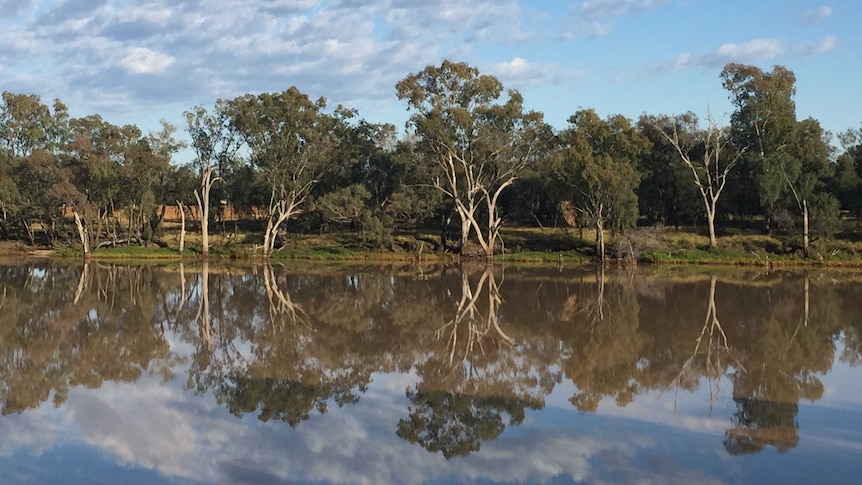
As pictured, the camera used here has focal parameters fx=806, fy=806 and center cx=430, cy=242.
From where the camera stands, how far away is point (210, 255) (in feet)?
147

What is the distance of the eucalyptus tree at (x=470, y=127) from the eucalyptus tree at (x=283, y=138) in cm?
620

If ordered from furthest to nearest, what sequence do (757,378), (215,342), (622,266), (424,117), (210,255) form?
1. (210,255)
2. (424,117)
3. (622,266)
4. (215,342)
5. (757,378)

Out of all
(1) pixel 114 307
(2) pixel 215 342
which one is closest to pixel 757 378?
(2) pixel 215 342

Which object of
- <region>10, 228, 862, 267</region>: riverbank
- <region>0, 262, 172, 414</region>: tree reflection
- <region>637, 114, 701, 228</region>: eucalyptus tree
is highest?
<region>637, 114, 701, 228</region>: eucalyptus tree

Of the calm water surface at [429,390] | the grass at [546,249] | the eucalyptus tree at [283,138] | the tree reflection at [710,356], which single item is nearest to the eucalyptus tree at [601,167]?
the grass at [546,249]

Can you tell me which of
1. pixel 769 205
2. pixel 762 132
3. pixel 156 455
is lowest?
pixel 156 455

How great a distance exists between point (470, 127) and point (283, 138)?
10.8 meters

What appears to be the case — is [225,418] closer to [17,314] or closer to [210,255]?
[17,314]

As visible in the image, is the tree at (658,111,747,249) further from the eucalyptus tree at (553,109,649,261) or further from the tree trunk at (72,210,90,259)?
the tree trunk at (72,210,90,259)

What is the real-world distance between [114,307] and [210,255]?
23.8 m

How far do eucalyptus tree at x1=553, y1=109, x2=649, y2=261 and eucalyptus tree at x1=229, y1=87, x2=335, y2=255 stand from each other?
541 inches

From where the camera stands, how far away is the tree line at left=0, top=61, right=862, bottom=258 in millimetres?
41531

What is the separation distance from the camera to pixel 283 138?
147 feet

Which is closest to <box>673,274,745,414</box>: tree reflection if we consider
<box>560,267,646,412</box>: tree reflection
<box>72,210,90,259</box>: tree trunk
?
<box>560,267,646,412</box>: tree reflection
